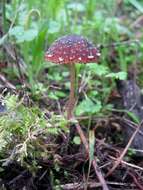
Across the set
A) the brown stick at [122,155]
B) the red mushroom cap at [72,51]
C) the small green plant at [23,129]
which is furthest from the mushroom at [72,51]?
the brown stick at [122,155]

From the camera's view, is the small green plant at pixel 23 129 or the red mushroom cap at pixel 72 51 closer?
the small green plant at pixel 23 129

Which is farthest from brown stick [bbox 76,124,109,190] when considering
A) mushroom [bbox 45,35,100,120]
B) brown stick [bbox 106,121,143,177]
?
mushroom [bbox 45,35,100,120]

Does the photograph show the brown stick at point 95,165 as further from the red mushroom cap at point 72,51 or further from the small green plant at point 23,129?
the red mushroom cap at point 72,51

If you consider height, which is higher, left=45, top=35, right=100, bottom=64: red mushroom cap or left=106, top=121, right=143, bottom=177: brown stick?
left=45, top=35, right=100, bottom=64: red mushroom cap

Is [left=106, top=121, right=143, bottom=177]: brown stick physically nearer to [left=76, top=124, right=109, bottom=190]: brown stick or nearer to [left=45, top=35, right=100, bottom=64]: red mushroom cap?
[left=76, top=124, right=109, bottom=190]: brown stick

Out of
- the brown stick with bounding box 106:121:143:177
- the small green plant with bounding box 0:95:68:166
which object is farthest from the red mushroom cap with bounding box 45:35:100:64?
the brown stick with bounding box 106:121:143:177

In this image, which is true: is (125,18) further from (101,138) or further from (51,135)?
(51,135)

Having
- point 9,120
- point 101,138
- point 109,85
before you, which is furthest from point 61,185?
point 109,85

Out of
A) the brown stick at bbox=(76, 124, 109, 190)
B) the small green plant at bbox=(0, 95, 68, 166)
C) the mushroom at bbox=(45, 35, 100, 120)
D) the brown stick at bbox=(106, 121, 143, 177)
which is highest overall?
the mushroom at bbox=(45, 35, 100, 120)

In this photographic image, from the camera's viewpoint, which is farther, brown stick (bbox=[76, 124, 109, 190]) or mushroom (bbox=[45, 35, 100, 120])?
mushroom (bbox=[45, 35, 100, 120])
